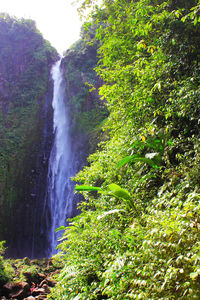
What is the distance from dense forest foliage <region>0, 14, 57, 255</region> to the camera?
14.0 meters

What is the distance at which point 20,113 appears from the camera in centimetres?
1872

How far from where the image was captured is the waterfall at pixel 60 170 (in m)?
12.3

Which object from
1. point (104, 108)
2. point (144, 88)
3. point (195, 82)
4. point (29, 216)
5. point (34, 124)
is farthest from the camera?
point (34, 124)

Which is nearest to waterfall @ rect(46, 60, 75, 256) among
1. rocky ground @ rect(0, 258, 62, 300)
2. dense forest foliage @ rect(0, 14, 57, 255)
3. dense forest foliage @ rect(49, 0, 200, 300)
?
dense forest foliage @ rect(0, 14, 57, 255)

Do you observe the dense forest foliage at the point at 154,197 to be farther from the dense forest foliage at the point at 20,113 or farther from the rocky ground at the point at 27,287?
the dense forest foliage at the point at 20,113

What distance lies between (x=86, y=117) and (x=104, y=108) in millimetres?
1724

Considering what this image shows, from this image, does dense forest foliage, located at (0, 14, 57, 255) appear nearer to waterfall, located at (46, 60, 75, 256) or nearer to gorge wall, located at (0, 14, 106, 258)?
gorge wall, located at (0, 14, 106, 258)

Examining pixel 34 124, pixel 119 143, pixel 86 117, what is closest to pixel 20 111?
pixel 34 124

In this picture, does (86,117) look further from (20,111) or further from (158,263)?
(158,263)

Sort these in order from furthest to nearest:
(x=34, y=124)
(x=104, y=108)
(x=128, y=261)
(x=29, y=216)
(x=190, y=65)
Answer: (x=34, y=124)
(x=104, y=108)
(x=29, y=216)
(x=190, y=65)
(x=128, y=261)

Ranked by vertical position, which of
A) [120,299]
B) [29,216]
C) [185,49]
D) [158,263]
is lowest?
[29,216]

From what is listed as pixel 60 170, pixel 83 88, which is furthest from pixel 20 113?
pixel 60 170

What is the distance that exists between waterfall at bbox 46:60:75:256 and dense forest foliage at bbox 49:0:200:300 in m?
8.01

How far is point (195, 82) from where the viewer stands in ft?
9.98
